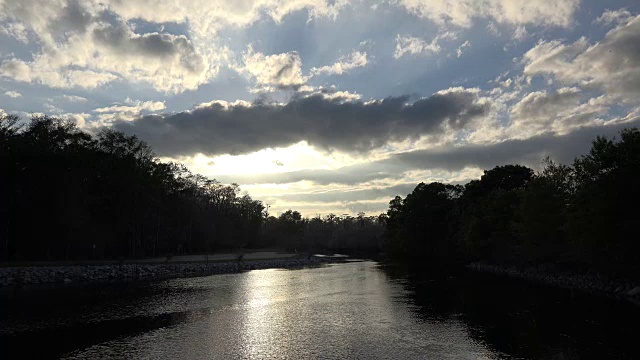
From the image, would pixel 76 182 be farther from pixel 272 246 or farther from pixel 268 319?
pixel 272 246

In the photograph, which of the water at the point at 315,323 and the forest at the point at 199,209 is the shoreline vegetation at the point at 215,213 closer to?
the forest at the point at 199,209

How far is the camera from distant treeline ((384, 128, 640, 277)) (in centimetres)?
4016

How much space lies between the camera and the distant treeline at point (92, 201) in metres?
66.4

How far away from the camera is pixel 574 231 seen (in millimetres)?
47156

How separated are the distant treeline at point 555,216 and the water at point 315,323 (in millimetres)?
6024

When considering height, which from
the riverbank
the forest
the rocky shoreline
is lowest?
the riverbank

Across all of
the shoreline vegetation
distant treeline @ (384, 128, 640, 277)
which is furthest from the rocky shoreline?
distant treeline @ (384, 128, 640, 277)

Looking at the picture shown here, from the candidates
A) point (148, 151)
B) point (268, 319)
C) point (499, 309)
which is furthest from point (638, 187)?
point (148, 151)

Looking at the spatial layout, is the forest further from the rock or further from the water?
the water

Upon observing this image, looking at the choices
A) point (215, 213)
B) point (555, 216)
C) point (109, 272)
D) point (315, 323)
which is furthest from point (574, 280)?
point (215, 213)

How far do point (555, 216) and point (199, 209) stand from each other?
78.7m

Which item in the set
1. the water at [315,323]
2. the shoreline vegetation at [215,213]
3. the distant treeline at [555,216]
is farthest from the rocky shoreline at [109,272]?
the distant treeline at [555,216]

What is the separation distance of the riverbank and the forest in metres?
1.74

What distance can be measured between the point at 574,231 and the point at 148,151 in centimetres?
7681
